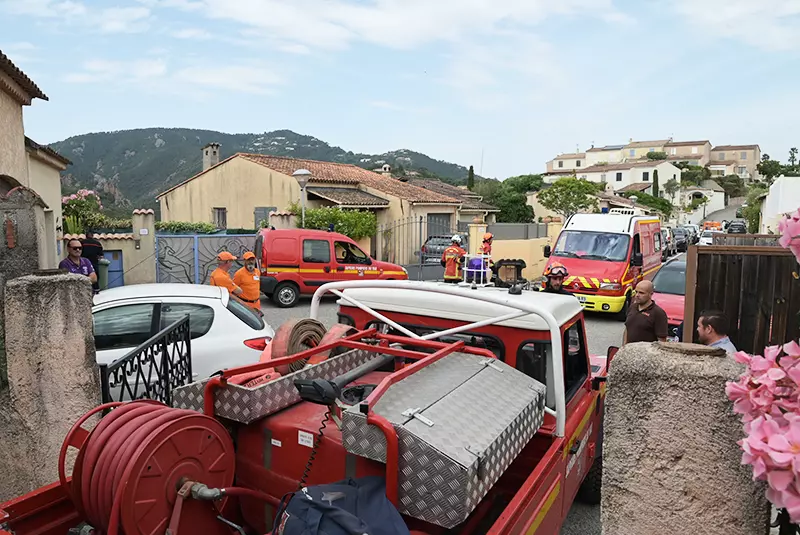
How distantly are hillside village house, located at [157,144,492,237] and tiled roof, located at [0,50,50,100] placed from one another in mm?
11469

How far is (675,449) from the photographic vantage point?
6.30 ft

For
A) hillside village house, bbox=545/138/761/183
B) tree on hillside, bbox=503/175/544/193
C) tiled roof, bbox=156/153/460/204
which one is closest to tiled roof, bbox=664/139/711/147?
hillside village house, bbox=545/138/761/183

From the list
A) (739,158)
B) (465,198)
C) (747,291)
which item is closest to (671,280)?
(747,291)

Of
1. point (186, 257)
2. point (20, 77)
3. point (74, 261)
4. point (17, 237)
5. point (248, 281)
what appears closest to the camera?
point (17, 237)

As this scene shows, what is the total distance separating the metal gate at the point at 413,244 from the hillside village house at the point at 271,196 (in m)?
0.48

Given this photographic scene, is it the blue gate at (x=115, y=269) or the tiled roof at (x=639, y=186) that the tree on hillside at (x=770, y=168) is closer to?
the tiled roof at (x=639, y=186)

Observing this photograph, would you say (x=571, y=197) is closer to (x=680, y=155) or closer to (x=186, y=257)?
(x=186, y=257)

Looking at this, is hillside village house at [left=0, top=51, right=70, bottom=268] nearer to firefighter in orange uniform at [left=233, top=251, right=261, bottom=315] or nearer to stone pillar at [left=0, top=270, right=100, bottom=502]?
firefighter in orange uniform at [left=233, top=251, right=261, bottom=315]

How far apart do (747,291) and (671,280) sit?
464 centimetres

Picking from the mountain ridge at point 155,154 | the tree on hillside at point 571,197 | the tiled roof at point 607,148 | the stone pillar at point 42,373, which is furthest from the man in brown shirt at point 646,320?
the tiled roof at point 607,148

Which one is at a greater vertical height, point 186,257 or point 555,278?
point 555,278

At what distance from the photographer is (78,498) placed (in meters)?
2.50

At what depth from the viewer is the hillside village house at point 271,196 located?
2444cm

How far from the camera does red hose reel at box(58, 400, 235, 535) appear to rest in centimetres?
227
